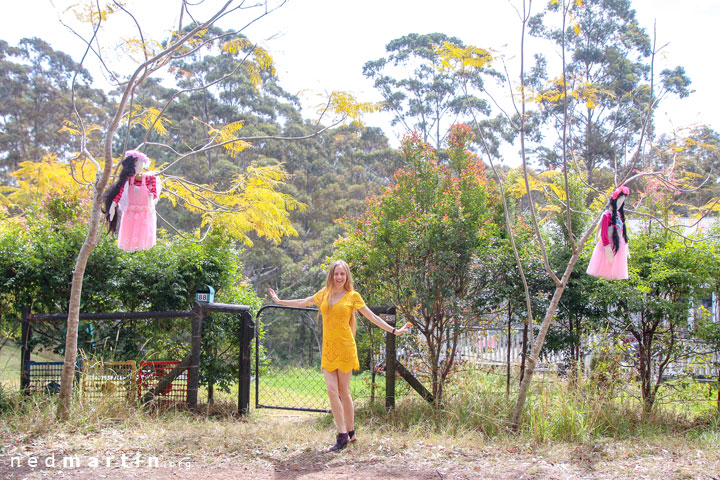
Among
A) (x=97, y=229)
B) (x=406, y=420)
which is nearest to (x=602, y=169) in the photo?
(x=406, y=420)

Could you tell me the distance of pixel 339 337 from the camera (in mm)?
4566

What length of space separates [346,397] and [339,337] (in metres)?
A: 0.50

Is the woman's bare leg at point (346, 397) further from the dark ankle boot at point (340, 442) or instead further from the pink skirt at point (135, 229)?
the pink skirt at point (135, 229)

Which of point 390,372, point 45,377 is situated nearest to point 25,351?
point 45,377

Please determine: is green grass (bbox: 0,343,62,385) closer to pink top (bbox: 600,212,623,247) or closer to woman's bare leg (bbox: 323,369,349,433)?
woman's bare leg (bbox: 323,369,349,433)

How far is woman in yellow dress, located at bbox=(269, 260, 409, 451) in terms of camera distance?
454cm

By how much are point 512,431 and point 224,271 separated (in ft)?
12.9

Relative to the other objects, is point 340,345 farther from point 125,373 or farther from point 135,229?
point 125,373

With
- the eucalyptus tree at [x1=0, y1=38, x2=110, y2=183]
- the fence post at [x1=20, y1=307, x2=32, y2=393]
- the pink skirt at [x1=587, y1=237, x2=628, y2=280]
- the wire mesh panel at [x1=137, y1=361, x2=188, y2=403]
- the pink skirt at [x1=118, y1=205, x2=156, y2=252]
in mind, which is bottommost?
the wire mesh panel at [x1=137, y1=361, x2=188, y2=403]

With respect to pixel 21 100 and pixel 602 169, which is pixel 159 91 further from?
pixel 602 169

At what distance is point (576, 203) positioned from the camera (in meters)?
9.43

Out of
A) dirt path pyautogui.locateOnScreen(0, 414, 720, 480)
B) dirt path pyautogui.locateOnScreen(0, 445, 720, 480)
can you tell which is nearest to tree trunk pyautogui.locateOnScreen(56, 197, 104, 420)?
dirt path pyautogui.locateOnScreen(0, 414, 720, 480)

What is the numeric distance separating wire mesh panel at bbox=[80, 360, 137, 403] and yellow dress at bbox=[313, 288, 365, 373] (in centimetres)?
221

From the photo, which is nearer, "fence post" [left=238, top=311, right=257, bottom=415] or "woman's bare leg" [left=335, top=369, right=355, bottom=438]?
"woman's bare leg" [left=335, top=369, right=355, bottom=438]
